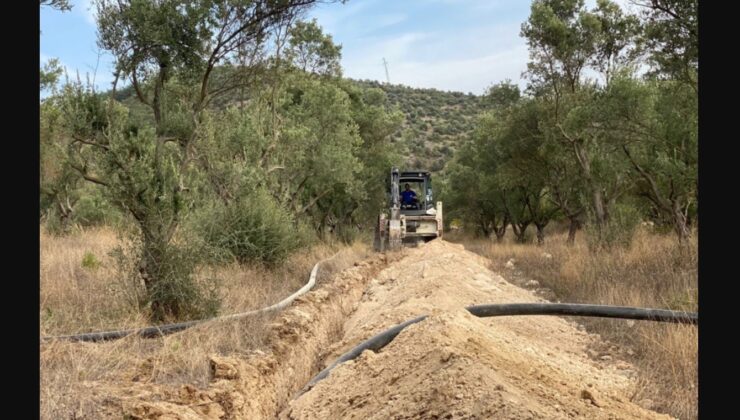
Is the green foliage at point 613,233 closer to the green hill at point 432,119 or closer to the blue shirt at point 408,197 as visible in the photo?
the blue shirt at point 408,197

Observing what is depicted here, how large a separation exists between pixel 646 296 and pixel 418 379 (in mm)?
5836

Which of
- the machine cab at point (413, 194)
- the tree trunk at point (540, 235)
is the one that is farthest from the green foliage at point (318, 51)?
the tree trunk at point (540, 235)

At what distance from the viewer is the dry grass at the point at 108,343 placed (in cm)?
424

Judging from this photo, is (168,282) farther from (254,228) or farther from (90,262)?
(254,228)

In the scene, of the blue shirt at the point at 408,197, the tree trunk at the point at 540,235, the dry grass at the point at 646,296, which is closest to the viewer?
the dry grass at the point at 646,296

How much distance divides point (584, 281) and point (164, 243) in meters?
8.50

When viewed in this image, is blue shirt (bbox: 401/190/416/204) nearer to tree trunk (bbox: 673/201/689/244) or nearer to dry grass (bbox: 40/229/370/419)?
tree trunk (bbox: 673/201/689/244)

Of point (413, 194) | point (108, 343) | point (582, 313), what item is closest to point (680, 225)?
point (582, 313)

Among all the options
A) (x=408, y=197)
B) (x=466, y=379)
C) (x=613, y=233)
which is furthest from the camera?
(x=408, y=197)

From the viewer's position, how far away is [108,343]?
568 centimetres

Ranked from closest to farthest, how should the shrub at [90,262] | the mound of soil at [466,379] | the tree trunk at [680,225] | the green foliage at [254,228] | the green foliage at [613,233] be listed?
the mound of soil at [466,379] → the shrub at [90,262] → the green foliage at [254,228] → the tree trunk at [680,225] → the green foliage at [613,233]

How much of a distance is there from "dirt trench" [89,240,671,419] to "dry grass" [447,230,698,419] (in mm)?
315

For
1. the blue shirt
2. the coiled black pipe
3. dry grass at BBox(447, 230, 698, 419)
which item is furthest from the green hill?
the coiled black pipe

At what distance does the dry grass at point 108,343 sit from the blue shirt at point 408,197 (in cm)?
1184
